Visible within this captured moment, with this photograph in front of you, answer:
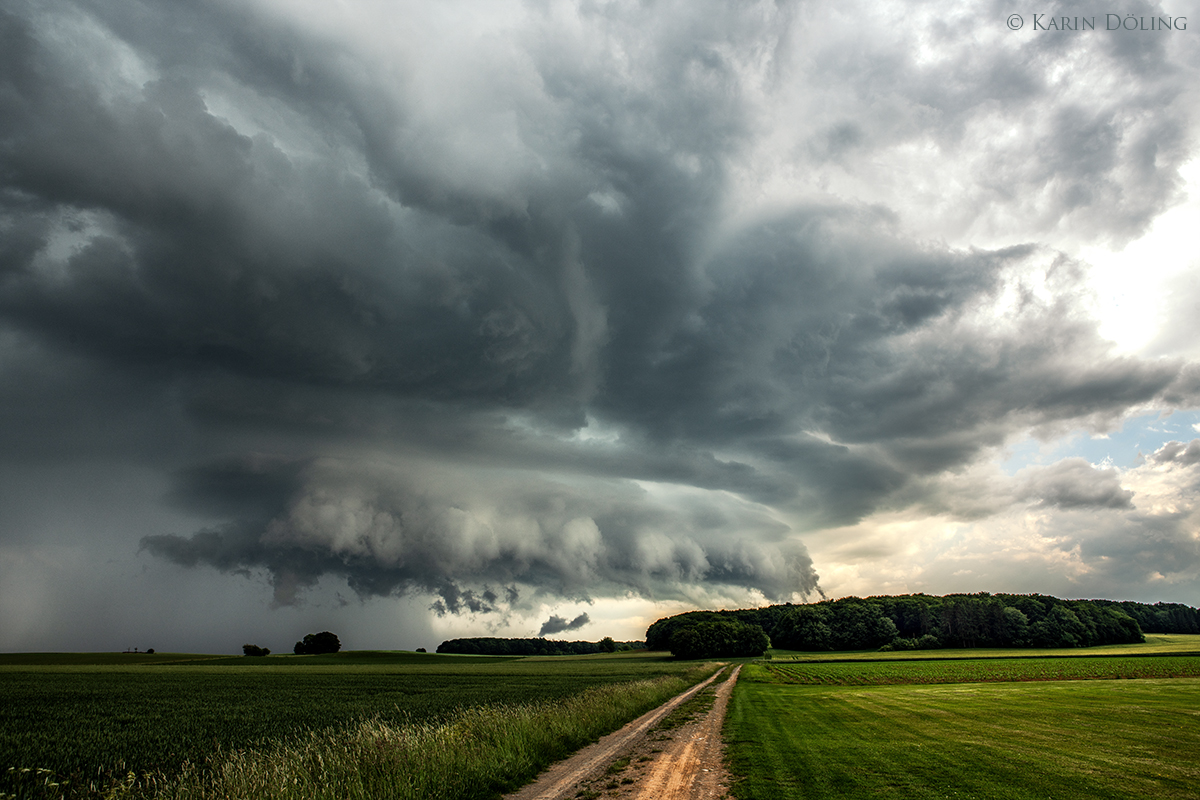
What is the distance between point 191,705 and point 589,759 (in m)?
32.0

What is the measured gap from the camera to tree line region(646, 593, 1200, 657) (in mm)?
140875

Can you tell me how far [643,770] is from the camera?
675 inches

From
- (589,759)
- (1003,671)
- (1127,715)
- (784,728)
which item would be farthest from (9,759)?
(1003,671)

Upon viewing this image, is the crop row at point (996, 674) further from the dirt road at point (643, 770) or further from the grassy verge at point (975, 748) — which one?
the dirt road at point (643, 770)

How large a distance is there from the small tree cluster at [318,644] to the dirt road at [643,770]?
197303mm

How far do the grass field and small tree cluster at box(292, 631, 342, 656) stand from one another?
19067 cm

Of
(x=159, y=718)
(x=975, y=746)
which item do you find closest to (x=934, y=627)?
(x=975, y=746)

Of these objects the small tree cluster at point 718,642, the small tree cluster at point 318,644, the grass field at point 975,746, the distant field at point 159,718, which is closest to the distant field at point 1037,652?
the small tree cluster at point 718,642

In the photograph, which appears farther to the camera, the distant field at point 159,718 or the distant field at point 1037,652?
the distant field at point 1037,652

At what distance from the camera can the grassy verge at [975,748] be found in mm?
14297

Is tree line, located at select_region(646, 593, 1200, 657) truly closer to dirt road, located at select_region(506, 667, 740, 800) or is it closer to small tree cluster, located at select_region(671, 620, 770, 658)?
small tree cluster, located at select_region(671, 620, 770, 658)

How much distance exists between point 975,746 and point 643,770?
39.9ft

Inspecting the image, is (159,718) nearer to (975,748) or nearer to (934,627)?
(975,748)

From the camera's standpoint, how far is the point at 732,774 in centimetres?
1627
